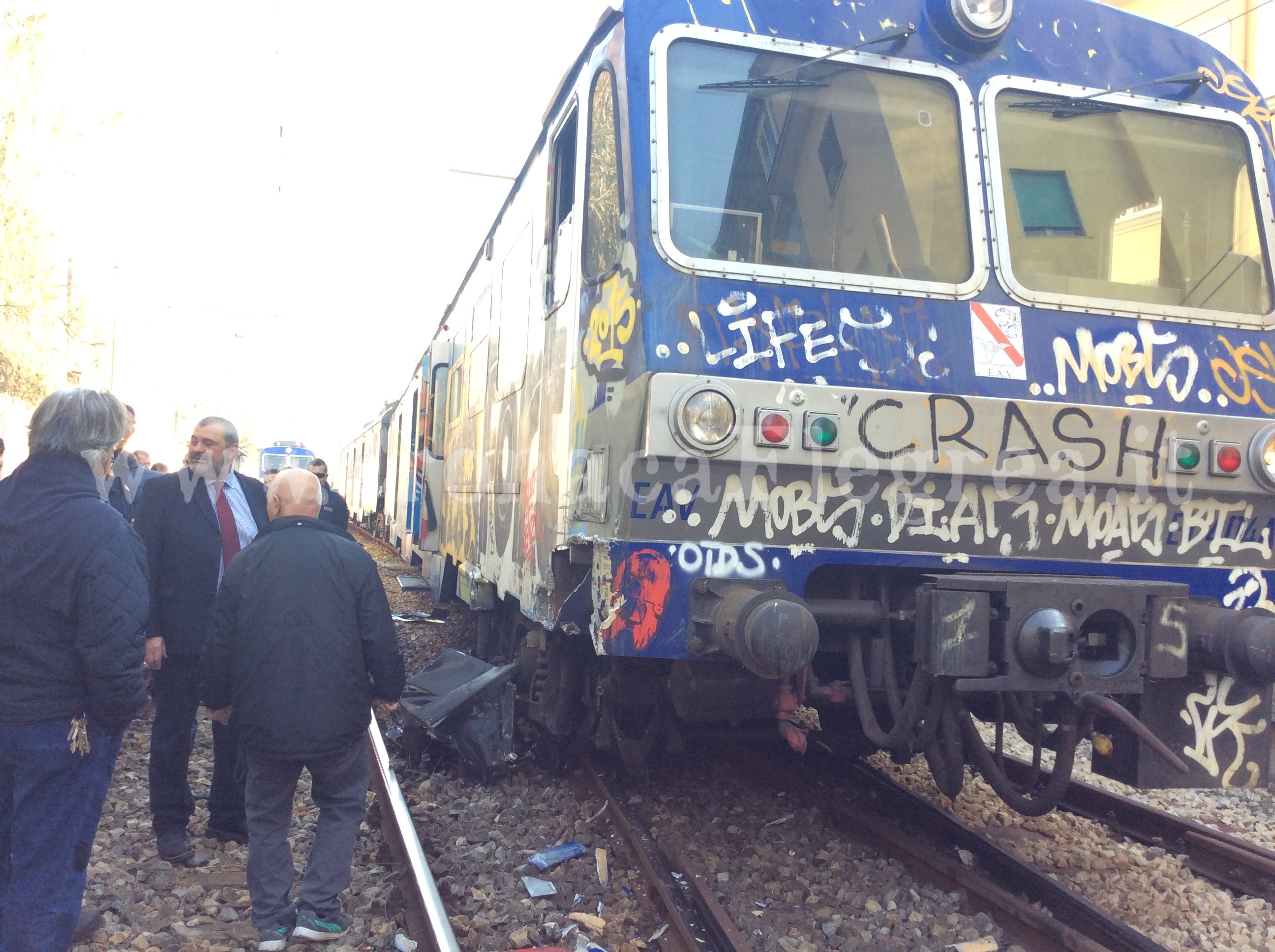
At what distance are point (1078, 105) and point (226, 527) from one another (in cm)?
394

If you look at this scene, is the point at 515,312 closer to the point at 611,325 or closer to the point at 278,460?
the point at 611,325

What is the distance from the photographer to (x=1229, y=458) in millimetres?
3695

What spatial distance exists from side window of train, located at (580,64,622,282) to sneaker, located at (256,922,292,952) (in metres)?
2.57

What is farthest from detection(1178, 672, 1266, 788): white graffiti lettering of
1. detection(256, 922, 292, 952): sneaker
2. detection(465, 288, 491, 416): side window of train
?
detection(465, 288, 491, 416): side window of train

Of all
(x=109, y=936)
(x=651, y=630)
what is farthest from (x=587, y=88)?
(x=109, y=936)

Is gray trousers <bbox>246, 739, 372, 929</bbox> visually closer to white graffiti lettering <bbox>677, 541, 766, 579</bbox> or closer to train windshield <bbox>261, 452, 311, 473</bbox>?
white graffiti lettering <bbox>677, 541, 766, 579</bbox>

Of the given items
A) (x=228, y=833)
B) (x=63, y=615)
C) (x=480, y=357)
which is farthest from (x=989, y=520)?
(x=480, y=357)

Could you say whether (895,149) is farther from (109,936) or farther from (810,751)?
(109,936)

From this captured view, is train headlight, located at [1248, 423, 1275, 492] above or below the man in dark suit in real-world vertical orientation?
above

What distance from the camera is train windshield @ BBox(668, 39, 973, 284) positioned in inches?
144

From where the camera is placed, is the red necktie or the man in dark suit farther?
the red necktie

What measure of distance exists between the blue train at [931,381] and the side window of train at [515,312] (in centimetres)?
136

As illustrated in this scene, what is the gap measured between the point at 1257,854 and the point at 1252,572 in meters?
1.14

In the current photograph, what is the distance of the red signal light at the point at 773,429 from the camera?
11.0ft
